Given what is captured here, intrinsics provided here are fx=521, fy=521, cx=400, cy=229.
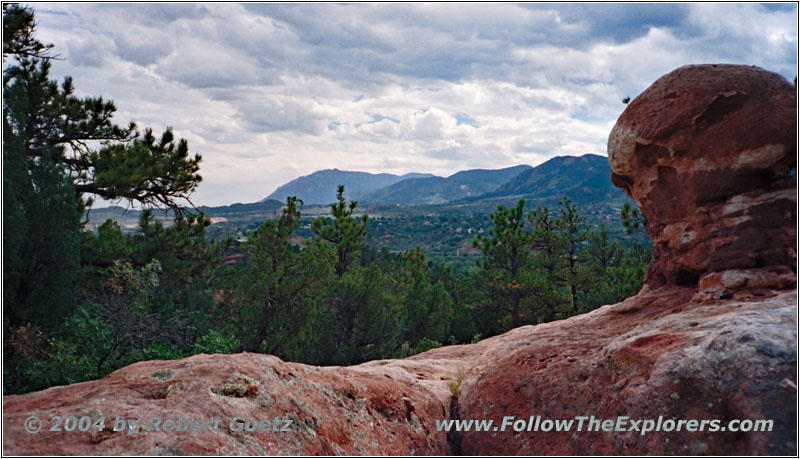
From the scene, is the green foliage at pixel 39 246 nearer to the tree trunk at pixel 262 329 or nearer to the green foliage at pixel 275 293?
the green foliage at pixel 275 293

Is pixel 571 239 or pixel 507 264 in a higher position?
pixel 571 239

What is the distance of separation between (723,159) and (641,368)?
4.50m

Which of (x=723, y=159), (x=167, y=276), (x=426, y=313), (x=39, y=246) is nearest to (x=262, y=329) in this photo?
(x=167, y=276)

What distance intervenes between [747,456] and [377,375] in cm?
509

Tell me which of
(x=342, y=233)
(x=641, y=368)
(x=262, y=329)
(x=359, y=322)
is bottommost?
(x=359, y=322)

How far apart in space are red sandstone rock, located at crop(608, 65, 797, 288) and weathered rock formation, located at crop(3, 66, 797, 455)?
24 mm

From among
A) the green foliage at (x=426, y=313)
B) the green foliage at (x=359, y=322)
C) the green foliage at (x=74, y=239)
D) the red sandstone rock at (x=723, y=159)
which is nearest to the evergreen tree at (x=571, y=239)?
the green foliage at (x=426, y=313)

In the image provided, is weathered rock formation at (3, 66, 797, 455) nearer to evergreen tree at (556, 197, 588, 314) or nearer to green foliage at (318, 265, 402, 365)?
green foliage at (318, 265, 402, 365)

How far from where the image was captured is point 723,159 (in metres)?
8.91

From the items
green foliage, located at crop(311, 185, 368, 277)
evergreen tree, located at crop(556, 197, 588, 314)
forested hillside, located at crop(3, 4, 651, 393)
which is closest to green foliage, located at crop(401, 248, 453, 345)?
forested hillside, located at crop(3, 4, 651, 393)

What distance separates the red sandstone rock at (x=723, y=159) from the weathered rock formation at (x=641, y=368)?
24 millimetres

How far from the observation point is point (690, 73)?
30.1 ft

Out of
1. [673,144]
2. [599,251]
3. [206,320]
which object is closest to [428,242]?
[599,251]

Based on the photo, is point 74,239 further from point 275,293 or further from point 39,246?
point 275,293
